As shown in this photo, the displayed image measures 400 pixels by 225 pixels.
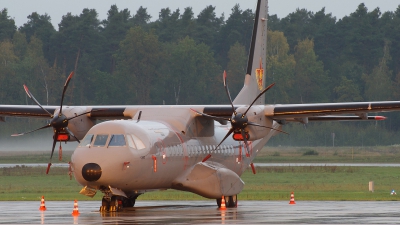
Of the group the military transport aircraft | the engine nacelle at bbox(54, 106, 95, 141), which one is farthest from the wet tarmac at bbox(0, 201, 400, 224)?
the engine nacelle at bbox(54, 106, 95, 141)

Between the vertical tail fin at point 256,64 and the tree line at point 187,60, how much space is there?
41.9 meters

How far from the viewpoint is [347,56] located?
303 ft

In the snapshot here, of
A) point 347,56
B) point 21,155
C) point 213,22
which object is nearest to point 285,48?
point 347,56

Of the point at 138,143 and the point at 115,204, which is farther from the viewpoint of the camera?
the point at 115,204

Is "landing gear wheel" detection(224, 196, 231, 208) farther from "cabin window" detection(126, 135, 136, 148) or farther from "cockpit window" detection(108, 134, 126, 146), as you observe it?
"cockpit window" detection(108, 134, 126, 146)

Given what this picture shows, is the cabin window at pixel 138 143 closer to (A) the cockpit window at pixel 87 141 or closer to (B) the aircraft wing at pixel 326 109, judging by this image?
(A) the cockpit window at pixel 87 141

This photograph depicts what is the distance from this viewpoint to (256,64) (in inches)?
1156

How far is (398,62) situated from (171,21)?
93.3ft

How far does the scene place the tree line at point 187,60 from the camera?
81.4 metres

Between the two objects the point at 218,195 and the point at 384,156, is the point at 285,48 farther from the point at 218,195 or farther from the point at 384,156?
the point at 218,195

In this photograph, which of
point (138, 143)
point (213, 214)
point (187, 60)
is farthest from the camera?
point (187, 60)

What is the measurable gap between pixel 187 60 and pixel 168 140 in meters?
61.6

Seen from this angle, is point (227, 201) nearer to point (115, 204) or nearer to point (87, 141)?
point (115, 204)

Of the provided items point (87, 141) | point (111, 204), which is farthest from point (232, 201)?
point (87, 141)
